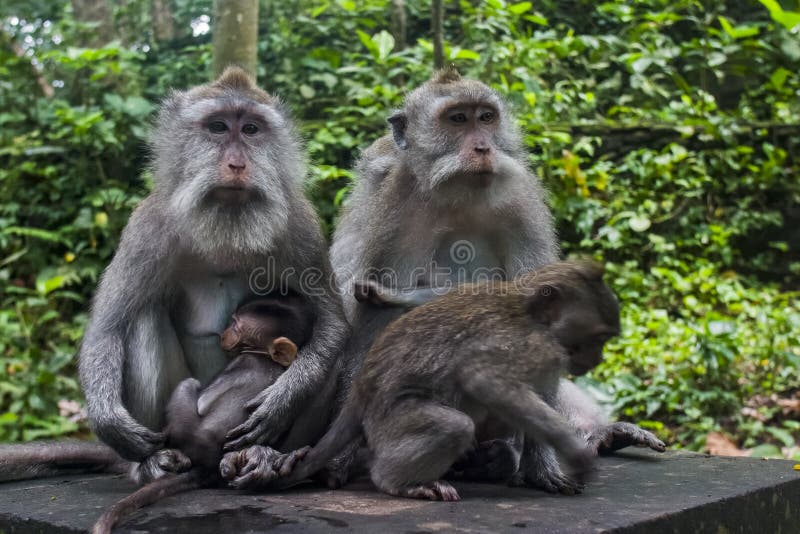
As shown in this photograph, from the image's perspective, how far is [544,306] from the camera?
3643 millimetres

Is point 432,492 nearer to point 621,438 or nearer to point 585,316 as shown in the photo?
point 585,316

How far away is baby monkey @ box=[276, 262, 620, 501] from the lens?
3.42 metres

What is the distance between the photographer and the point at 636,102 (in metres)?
12.6

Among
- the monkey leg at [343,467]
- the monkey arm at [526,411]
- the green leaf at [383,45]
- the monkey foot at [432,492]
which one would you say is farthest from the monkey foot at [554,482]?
the green leaf at [383,45]

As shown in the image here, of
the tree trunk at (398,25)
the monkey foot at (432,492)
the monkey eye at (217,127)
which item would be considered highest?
the tree trunk at (398,25)

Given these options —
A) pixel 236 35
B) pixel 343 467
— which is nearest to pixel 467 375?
pixel 343 467

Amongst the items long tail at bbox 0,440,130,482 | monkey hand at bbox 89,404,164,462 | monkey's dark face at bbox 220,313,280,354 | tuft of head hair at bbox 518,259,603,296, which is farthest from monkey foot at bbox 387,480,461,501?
long tail at bbox 0,440,130,482

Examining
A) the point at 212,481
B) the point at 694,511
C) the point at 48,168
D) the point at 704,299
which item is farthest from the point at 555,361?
the point at 48,168

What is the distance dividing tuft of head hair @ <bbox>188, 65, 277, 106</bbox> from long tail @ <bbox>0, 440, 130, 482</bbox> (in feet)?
6.59

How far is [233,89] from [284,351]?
1385 mm

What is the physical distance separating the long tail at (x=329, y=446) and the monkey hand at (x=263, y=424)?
0.24 meters

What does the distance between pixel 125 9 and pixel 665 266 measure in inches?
345

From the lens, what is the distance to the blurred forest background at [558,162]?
8117 millimetres

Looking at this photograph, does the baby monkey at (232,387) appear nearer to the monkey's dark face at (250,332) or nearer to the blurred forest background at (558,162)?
the monkey's dark face at (250,332)
